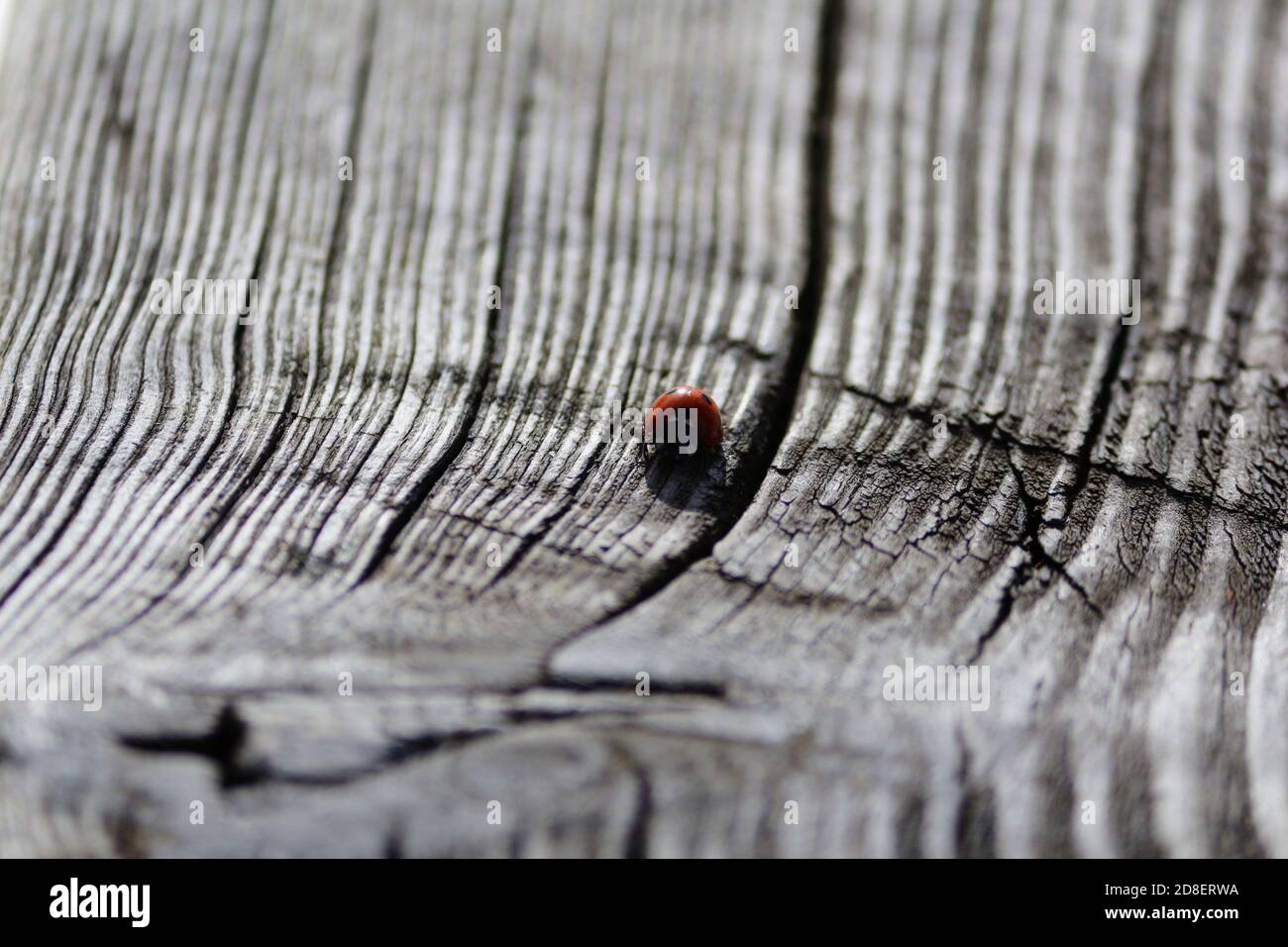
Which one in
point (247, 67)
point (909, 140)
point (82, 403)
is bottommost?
point (82, 403)

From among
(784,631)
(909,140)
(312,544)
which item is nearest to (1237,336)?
(909,140)

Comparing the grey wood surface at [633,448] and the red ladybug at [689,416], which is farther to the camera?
the red ladybug at [689,416]

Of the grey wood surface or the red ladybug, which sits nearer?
the grey wood surface

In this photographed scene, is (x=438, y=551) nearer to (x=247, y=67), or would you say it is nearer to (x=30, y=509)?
(x=30, y=509)

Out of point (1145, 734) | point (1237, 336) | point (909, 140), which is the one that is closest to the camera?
point (1145, 734)

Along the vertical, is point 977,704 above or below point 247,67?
below
